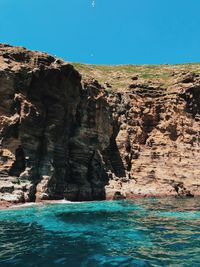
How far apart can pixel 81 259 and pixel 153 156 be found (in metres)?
57.6

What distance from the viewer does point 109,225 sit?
1014 inches

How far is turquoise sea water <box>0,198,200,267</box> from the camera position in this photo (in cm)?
1491

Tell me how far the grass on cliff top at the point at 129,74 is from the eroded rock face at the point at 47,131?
1790 centimetres

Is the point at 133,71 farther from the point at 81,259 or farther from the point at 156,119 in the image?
the point at 81,259

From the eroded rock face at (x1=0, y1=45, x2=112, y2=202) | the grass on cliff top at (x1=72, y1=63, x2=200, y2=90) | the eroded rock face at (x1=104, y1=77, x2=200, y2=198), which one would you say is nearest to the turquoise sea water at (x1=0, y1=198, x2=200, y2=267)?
the eroded rock face at (x1=0, y1=45, x2=112, y2=202)

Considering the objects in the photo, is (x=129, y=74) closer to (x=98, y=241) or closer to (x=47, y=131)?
(x=47, y=131)

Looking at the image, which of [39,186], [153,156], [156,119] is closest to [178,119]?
[156,119]

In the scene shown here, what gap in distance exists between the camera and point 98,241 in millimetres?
19391

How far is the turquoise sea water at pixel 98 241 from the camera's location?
14914mm

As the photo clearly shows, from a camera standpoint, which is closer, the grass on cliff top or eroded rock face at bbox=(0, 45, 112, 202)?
eroded rock face at bbox=(0, 45, 112, 202)

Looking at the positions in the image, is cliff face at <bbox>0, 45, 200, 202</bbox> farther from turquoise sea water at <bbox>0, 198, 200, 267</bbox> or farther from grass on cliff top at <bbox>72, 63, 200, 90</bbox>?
turquoise sea water at <bbox>0, 198, 200, 267</bbox>

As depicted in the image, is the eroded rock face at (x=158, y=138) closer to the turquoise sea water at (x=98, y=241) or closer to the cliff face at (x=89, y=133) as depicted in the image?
the cliff face at (x=89, y=133)

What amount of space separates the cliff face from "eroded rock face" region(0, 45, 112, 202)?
0.43ft

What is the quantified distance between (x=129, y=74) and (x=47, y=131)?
5594 centimetres
